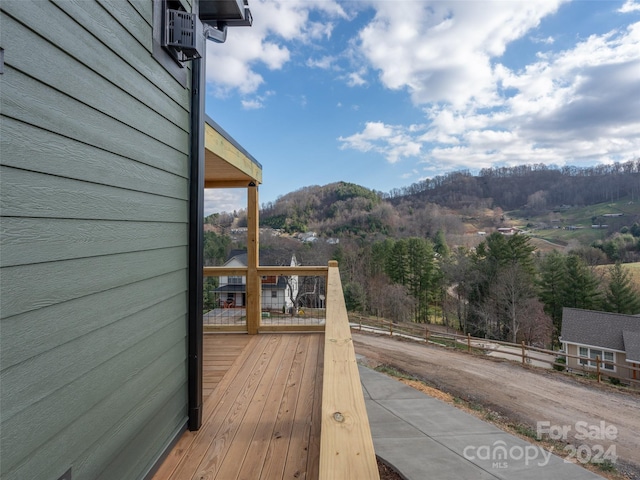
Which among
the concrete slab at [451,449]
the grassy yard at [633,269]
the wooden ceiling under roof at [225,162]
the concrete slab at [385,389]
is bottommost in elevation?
the concrete slab at [385,389]

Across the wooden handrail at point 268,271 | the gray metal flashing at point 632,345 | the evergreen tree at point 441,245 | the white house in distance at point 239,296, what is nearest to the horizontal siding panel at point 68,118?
the wooden handrail at point 268,271

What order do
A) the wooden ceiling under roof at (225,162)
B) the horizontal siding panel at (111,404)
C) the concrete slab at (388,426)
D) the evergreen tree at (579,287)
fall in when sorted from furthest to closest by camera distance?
1. the evergreen tree at (579,287)
2. the concrete slab at (388,426)
3. the wooden ceiling under roof at (225,162)
4. the horizontal siding panel at (111,404)

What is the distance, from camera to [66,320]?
108cm

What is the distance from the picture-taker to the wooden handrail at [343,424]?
0.70 m

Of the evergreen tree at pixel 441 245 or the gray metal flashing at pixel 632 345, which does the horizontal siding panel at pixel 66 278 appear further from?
the evergreen tree at pixel 441 245

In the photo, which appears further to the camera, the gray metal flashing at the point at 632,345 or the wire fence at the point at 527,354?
the gray metal flashing at the point at 632,345

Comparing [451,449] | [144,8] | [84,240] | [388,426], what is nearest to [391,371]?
[388,426]

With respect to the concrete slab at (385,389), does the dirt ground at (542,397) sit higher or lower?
lower

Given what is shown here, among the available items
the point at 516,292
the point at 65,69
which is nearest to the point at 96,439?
the point at 65,69

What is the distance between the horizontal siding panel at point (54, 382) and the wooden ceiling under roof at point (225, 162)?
182 centimetres

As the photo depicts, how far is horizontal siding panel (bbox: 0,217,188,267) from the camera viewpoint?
0.88 metres

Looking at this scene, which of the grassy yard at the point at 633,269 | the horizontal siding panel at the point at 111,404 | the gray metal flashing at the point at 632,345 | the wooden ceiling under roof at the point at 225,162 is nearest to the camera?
the horizontal siding panel at the point at 111,404

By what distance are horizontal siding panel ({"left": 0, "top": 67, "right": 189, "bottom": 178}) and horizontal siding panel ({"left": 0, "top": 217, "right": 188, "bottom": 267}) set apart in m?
0.28

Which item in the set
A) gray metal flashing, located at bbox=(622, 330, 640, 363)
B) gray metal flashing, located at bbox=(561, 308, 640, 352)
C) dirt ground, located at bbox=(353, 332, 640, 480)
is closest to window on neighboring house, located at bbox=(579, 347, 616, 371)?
gray metal flashing, located at bbox=(561, 308, 640, 352)
